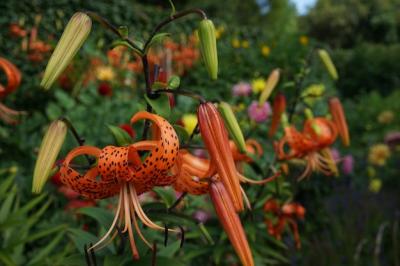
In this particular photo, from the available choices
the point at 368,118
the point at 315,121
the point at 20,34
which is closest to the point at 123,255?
the point at 315,121

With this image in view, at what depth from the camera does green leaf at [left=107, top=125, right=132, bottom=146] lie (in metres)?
0.97

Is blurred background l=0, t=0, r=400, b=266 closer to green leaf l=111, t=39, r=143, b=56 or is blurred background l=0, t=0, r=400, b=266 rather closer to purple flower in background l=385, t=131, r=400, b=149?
purple flower in background l=385, t=131, r=400, b=149

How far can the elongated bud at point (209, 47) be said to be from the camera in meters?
0.92

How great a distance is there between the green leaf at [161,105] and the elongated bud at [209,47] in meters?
0.09

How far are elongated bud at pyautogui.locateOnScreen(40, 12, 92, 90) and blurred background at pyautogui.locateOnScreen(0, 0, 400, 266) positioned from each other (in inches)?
7.0

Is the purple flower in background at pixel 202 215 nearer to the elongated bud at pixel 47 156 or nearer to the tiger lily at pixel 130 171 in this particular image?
the tiger lily at pixel 130 171

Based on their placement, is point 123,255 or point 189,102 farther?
point 189,102

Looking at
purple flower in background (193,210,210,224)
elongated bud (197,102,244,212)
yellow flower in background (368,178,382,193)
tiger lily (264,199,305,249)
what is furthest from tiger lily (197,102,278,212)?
yellow flower in background (368,178,382,193)

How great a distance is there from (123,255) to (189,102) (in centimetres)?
229

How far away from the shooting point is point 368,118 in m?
5.63

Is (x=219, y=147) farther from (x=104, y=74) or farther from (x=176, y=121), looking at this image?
(x=104, y=74)

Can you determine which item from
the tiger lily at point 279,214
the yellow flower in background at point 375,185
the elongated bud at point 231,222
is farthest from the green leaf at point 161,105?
the yellow flower in background at point 375,185

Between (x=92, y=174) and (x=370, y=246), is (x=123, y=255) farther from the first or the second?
(x=370, y=246)

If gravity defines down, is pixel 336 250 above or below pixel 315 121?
below
